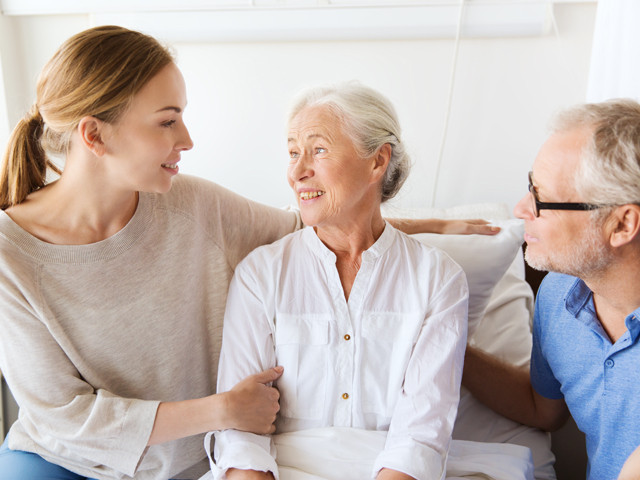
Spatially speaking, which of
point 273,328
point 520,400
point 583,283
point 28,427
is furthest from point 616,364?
point 28,427

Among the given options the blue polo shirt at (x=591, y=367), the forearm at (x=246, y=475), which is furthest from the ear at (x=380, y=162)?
the forearm at (x=246, y=475)

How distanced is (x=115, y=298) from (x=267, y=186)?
1.09 metres

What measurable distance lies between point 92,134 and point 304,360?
73 cm

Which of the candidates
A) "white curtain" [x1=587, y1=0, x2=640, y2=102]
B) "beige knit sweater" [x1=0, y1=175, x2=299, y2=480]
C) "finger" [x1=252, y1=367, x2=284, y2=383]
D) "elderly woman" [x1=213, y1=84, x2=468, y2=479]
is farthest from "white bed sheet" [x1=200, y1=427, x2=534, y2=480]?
"white curtain" [x1=587, y1=0, x2=640, y2=102]

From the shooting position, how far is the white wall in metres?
2.22

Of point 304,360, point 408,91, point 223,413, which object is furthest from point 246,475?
point 408,91

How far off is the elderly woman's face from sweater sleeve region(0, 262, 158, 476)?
2.03ft

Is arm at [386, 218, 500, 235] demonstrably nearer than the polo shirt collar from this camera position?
No

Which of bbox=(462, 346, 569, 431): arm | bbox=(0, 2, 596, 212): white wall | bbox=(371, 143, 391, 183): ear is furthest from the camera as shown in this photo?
bbox=(0, 2, 596, 212): white wall

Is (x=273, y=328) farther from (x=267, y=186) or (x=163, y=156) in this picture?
(x=267, y=186)

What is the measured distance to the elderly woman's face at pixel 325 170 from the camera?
1.48 metres

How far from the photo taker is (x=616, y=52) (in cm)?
185

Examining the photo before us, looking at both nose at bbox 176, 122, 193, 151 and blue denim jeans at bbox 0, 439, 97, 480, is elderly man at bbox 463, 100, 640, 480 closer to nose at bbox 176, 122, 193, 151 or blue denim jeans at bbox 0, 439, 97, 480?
nose at bbox 176, 122, 193, 151

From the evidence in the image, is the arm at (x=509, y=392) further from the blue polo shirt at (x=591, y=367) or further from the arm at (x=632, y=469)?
the arm at (x=632, y=469)
